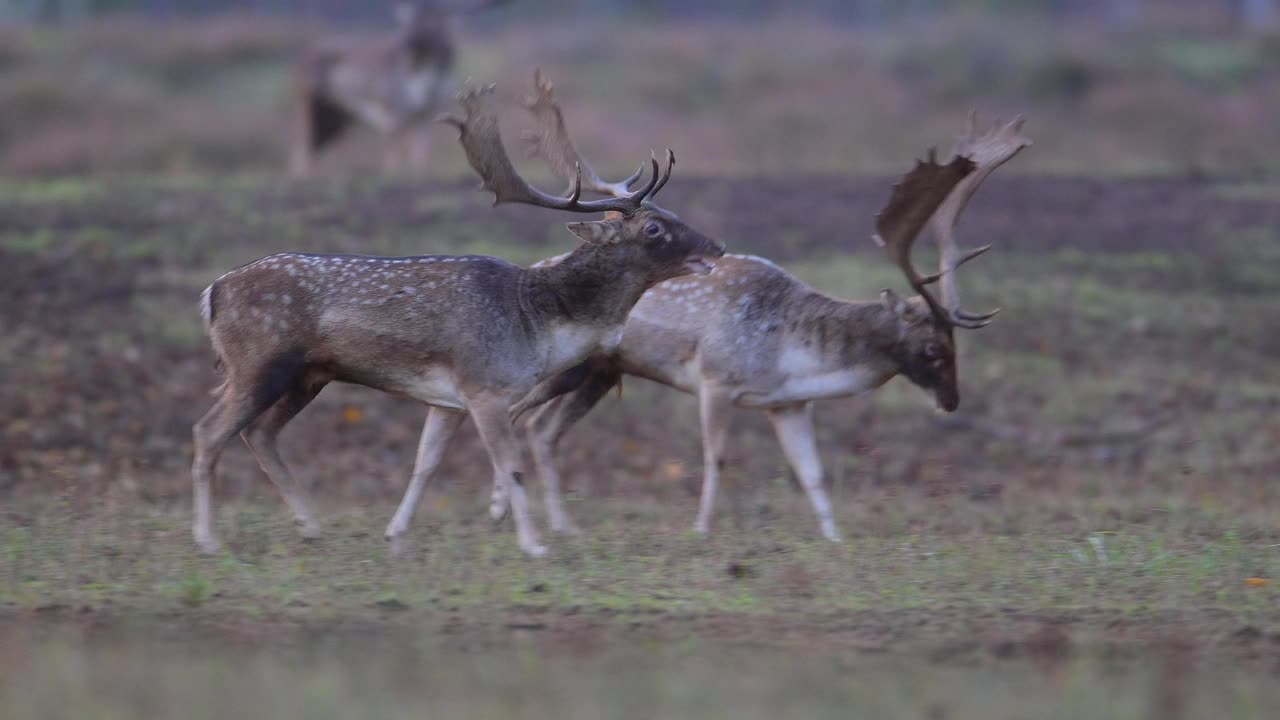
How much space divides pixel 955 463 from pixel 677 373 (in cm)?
390

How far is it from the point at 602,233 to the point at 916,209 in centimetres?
249

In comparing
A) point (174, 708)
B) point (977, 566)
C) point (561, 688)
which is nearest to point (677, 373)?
point (977, 566)

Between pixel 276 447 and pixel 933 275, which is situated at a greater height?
pixel 933 275

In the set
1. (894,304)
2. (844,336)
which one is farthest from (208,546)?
(894,304)

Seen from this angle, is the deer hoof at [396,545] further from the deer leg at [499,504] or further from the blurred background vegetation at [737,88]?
the blurred background vegetation at [737,88]

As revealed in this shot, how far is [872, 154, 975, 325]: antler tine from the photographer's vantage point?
1177 cm

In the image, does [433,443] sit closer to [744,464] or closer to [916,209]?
[916,209]

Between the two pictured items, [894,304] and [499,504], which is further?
[894,304]

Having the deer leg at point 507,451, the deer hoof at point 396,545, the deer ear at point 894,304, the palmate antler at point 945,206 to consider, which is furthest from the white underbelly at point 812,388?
the deer hoof at point 396,545

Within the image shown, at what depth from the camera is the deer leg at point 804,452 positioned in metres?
11.7

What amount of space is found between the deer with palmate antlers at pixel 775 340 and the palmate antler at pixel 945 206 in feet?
0.04

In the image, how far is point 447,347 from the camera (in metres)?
10.2

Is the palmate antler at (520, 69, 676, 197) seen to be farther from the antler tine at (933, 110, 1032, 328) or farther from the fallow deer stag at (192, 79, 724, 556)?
the antler tine at (933, 110, 1032, 328)

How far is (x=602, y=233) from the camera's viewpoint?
1079 centimetres
